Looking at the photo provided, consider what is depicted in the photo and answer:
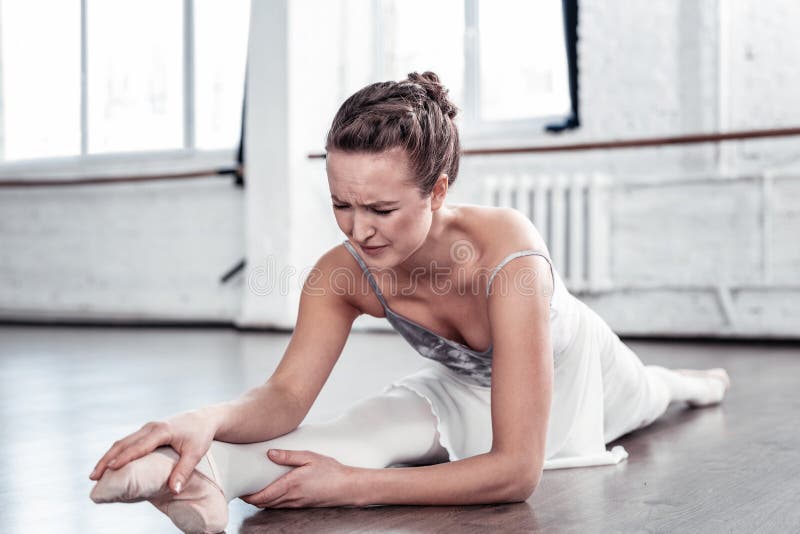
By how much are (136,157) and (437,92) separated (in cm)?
498

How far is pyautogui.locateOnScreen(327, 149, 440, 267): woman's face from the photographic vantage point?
1.19 metres

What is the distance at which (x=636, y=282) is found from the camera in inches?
175

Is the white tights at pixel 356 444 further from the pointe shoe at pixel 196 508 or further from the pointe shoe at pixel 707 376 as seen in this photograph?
the pointe shoe at pixel 707 376

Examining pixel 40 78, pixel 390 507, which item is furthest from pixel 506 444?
pixel 40 78

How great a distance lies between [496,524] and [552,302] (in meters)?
0.47

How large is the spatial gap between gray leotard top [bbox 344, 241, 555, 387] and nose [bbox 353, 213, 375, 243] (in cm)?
24

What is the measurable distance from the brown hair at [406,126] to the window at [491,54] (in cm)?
354

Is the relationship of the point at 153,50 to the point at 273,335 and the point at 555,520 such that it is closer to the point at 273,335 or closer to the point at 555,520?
the point at 273,335

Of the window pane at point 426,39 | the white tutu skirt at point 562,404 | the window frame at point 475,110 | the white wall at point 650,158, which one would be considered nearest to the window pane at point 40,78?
the white wall at point 650,158

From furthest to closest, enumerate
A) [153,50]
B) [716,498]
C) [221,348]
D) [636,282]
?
1. [153,50]
2. [636,282]
3. [221,348]
4. [716,498]

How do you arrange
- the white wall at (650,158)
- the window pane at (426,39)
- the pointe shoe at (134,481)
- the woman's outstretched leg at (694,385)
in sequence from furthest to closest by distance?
the window pane at (426,39), the white wall at (650,158), the woman's outstretched leg at (694,385), the pointe shoe at (134,481)

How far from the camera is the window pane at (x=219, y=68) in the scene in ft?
18.4

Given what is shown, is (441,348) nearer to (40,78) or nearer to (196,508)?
(196,508)

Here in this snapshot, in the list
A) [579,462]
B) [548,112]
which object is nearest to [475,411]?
[579,462]
